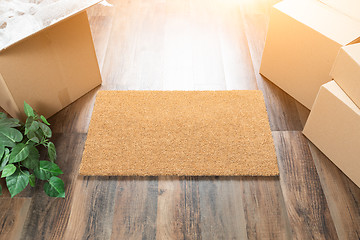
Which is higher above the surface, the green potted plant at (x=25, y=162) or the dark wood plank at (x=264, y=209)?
the green potted plant at (x=25, y=162)

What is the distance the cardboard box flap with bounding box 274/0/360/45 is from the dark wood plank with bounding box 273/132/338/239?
1.65ft

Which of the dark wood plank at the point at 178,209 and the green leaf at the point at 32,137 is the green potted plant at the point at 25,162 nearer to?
the green leaf at the point at 32,137

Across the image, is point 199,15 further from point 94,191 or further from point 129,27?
point 94,191

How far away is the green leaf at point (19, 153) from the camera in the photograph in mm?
1400

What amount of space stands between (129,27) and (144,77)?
1.75 feet

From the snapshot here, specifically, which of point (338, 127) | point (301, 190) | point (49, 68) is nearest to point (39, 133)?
point (49, 68)

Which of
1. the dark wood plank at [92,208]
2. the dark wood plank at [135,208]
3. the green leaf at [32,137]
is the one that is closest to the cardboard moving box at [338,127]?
the dark wood plank at [135,208]

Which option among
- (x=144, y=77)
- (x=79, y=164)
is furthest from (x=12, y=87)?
(x=144, y=77)

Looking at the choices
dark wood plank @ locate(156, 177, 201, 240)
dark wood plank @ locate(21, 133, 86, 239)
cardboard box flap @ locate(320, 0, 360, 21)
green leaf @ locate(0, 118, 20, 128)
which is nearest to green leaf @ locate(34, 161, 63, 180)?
dark wood plank @ locate(21, 133, 86, 239)

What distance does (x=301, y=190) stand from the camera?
1.55 m

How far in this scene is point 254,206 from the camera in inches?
59.0

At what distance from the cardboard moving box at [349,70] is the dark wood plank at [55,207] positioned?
1216 mm

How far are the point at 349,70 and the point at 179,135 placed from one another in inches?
31.7

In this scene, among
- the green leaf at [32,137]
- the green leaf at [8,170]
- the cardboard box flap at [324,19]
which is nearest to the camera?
the green leaf at [8,170]
